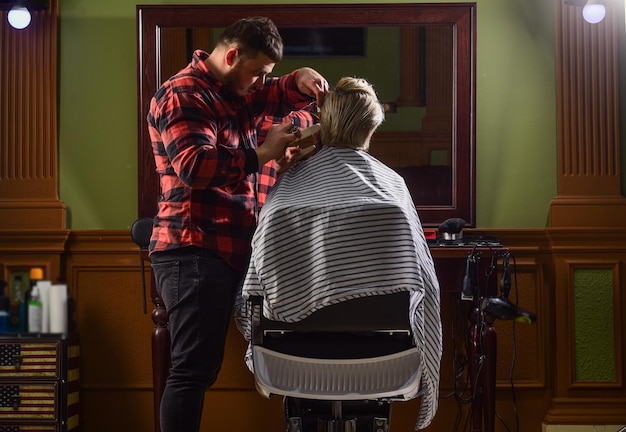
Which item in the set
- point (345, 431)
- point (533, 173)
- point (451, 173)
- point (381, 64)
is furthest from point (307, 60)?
point (345, 431)

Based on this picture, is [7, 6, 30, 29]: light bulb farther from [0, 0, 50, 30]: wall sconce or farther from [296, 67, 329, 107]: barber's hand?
[296, 67, 329, 107]: barber's hand

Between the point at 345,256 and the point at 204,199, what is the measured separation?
0.49 metres

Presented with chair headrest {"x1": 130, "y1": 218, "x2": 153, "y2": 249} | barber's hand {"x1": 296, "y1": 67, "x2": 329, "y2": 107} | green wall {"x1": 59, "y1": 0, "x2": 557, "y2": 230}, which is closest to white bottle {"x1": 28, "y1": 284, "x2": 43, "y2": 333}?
green wall {"x1": 59, "y1": 0, "x2": 557, "y2": 230}

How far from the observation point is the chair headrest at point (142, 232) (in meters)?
3.17

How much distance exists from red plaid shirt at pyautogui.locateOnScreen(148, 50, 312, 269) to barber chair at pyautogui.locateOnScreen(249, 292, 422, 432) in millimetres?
286

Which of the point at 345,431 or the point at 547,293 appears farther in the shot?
the point at 547,293

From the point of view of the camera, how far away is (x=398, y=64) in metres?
3.37

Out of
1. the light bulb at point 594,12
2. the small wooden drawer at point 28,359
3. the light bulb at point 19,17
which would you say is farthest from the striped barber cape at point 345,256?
the light bulb at point 19,17

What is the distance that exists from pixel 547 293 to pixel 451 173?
23.7 inches

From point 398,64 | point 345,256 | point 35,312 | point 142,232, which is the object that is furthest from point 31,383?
point 398,64

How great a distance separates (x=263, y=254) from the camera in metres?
2.16

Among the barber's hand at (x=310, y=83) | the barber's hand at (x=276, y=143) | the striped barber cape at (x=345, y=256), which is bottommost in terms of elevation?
the striped barber cape at (x=345, y=256)

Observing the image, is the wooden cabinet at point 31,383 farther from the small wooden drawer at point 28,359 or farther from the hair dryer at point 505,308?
the hair dryer at point 505,308

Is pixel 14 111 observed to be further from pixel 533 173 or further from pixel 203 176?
pixel 533 173
